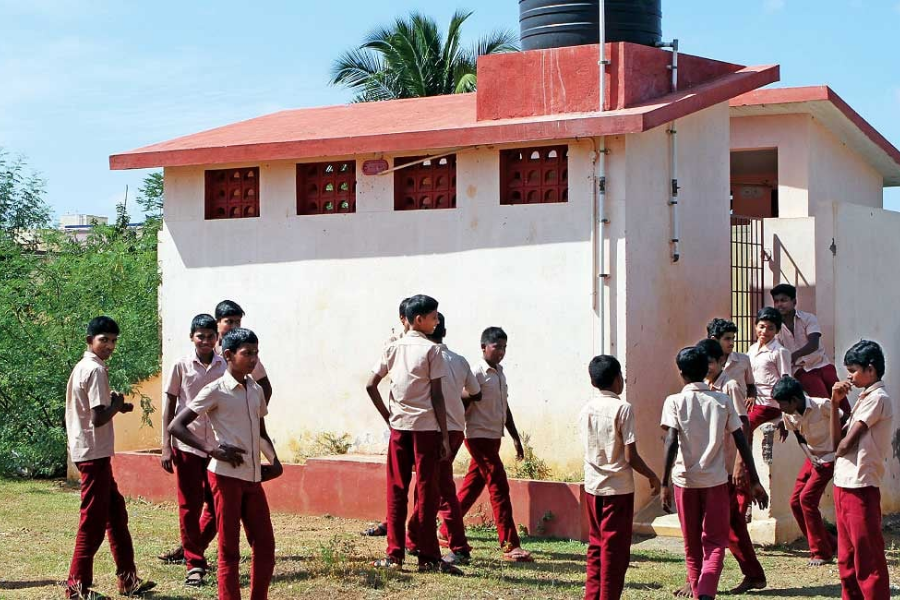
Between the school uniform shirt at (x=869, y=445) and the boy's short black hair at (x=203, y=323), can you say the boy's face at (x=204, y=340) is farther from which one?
the school uniform shirt at (x=869, y=445)

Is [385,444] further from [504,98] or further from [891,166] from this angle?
[891,166]

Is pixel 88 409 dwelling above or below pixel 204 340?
below

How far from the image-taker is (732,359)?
8.76 m

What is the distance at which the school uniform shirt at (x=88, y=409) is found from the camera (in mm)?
7030

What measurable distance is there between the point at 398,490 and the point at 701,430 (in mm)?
2001

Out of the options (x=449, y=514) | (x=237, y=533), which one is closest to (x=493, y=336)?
(x=449, y=514)

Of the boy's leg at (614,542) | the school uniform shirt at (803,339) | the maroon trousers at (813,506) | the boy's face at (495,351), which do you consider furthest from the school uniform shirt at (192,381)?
the school uniform shirt at (803,339)

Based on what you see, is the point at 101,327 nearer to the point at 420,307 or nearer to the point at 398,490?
the point at 420,307

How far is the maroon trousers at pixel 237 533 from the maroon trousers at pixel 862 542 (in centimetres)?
299

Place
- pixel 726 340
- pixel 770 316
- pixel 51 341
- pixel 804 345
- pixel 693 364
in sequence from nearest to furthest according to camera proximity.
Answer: pixel 693 364 < pixel 726 340 < pixel 770 316 < pixel 804 345 < pixel 51 341

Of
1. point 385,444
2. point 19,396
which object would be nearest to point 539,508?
point 385,444

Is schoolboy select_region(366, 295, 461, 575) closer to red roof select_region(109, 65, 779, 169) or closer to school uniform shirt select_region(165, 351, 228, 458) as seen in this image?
school uniform shirt select_region(165, 351, 228, 458)

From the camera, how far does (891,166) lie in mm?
15758

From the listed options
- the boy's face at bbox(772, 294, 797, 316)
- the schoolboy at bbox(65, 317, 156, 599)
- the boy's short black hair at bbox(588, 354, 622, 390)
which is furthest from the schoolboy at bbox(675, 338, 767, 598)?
the schoolboy at bbox(65, 317, 156, 599)
